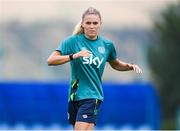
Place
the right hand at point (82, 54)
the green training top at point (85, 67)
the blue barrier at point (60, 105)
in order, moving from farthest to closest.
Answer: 1. the blue barrier at point (60, 105)
2. the green training top at point (85, 67)
3. the right hand at point (82, 54)

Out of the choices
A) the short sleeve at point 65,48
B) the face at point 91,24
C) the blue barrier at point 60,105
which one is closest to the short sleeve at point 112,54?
the face at point 91,24

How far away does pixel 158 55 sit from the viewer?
181 feet

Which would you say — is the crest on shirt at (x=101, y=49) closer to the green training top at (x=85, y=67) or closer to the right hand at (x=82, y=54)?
the green training top at (x=85, y=67)

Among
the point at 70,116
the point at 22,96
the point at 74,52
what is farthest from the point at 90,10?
the point at 22,96

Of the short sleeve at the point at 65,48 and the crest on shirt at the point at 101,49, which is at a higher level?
the short sleeve at the point at 65,48

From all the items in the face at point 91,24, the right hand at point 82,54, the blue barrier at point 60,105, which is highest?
the face at point 91,24

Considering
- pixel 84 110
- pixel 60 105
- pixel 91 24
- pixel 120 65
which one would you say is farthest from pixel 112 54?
pixel 60 105

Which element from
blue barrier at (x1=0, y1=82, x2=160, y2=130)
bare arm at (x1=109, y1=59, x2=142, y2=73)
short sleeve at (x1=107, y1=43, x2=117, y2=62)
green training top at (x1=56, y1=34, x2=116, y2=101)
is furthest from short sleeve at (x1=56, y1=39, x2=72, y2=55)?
blue barrier at (x1=0, y1=82, x2=160, y2=130)

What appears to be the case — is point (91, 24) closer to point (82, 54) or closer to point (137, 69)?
point (82, 54)

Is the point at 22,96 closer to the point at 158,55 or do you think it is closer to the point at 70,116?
the point at 70,116

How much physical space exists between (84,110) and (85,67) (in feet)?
1.75

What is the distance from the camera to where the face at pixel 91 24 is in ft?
40.2

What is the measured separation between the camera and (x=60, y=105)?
80.7 feet

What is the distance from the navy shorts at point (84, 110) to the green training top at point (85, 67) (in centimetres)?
6
